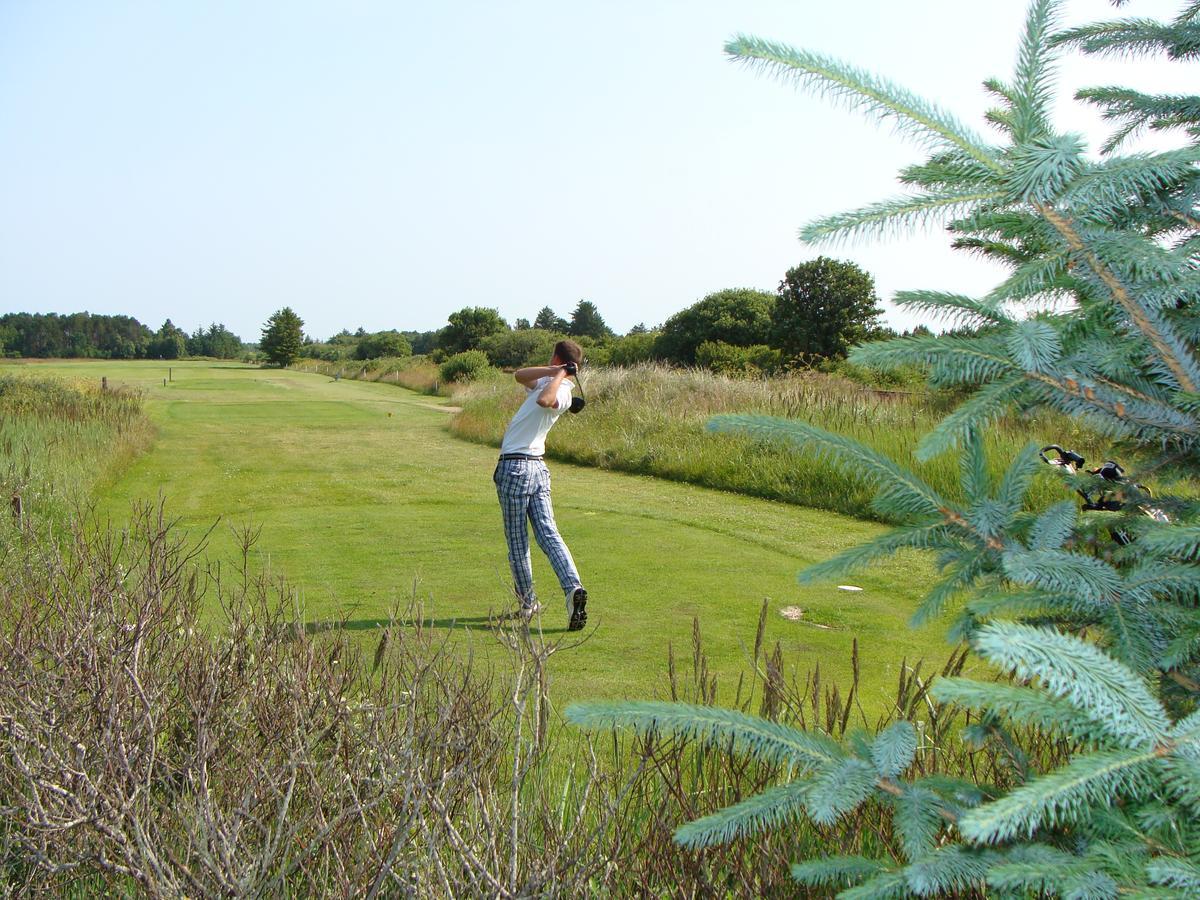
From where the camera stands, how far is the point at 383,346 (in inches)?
2987

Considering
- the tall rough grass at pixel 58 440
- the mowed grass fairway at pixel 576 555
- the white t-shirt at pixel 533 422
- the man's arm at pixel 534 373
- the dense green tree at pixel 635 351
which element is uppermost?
the dense green tree at pixel 635 351

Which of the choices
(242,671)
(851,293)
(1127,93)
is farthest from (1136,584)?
(851,293)

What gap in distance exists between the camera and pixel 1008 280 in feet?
5.60

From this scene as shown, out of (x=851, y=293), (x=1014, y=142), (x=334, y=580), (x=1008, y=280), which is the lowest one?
(x=334, y=580)

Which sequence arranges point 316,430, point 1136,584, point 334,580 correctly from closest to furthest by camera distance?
point 1136,584 < point 334,580 < point 316,430

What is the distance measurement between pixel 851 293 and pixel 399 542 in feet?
75.3

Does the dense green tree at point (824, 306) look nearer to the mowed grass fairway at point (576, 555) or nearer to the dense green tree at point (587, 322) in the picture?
the mowed grass fairway at point (576, 555)

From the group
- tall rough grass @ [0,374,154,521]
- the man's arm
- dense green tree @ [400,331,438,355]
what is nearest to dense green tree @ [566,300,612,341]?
dense green tree @ [400,331,438,355]

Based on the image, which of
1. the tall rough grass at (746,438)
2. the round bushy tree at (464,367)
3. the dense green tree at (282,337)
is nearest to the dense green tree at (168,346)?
the dense green tree at (282,337)

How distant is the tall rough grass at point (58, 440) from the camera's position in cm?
922

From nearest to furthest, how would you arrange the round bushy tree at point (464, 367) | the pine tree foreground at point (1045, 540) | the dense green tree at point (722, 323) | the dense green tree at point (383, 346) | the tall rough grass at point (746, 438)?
1. the pine tree foreground at point (1045, 540)
2. the tall rough grass at point (746, 438)
3. the dense green tree at point (722, 323)
4. the round bushy tree at point (464, 367)
5. the dense green tree at point (383, 346)

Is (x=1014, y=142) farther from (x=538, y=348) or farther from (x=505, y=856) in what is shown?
(x=538, y=348)

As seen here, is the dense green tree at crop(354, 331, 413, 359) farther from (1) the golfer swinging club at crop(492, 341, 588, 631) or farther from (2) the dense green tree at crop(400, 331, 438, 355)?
(1) the golfer swinging club at crop(492, 341, 588, 631)

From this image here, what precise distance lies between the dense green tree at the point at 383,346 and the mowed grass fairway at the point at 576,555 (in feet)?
187
